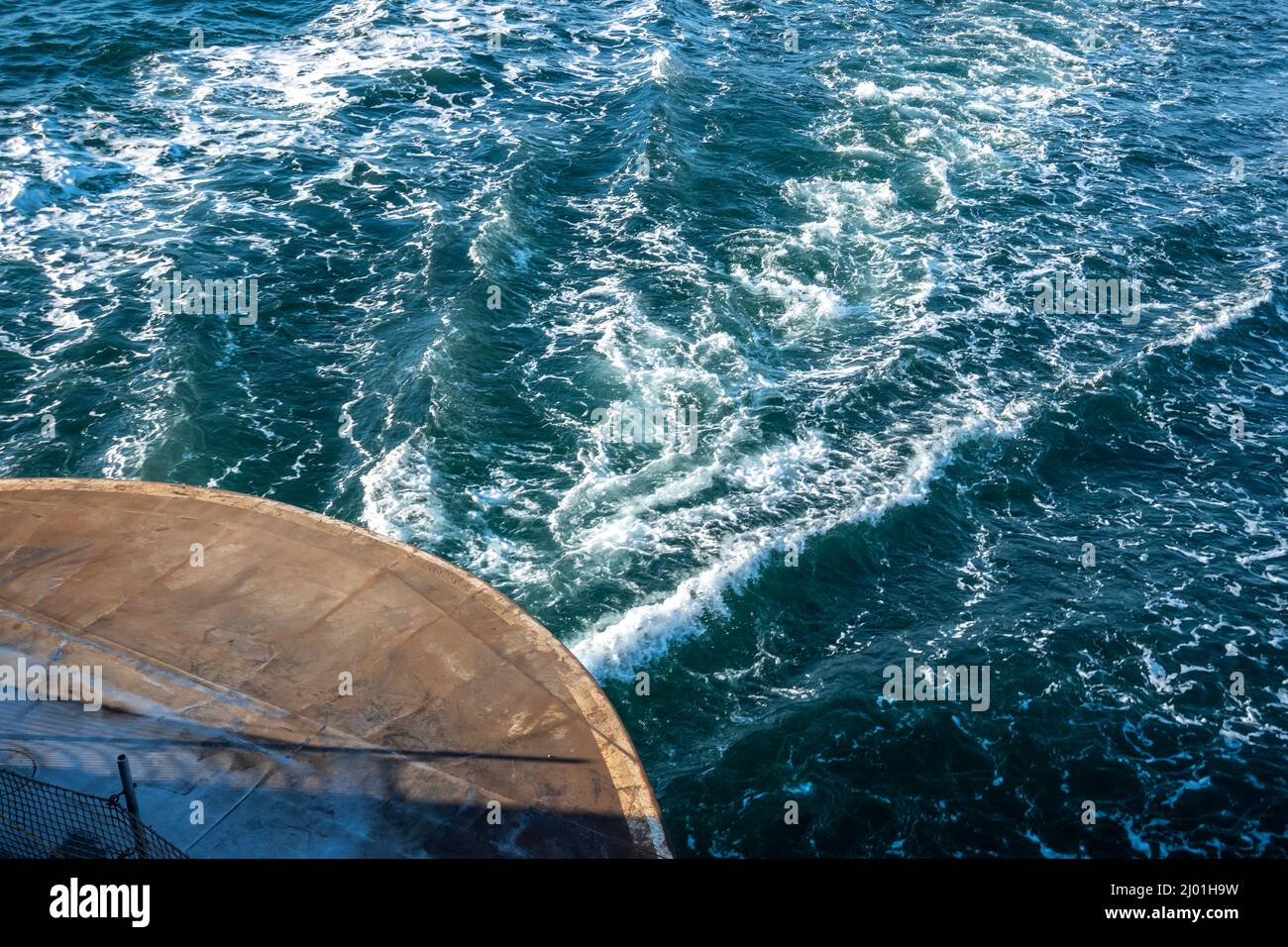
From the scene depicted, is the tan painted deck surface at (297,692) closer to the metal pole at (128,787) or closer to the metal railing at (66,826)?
the metal railing at (66,826)

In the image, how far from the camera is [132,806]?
13836mm

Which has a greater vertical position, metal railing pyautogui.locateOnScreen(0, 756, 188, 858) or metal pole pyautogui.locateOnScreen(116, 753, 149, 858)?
metal pole pyautogui.locateOnScreen(116, 753, 149, 858)

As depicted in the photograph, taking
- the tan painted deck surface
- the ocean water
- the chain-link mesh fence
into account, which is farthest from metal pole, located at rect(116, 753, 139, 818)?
the ocean water

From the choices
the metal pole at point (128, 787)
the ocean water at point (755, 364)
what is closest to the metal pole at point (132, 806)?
the metal pole at point (128, 787)

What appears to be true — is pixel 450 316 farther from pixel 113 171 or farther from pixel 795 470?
pixel 113 171

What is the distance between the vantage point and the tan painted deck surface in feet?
52.8

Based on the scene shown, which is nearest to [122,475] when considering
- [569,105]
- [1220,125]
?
[569,105]

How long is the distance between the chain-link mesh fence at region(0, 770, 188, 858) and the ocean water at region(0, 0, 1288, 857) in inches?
412

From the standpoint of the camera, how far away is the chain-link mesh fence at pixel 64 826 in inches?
574

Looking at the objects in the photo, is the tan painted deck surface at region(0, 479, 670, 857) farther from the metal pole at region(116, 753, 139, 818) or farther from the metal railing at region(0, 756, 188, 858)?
the metal pole at region(116, 753, 139, 818)

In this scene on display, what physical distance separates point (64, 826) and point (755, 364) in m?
23.4

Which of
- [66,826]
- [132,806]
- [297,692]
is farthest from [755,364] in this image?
[132,806]

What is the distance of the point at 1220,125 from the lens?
4834 cm
